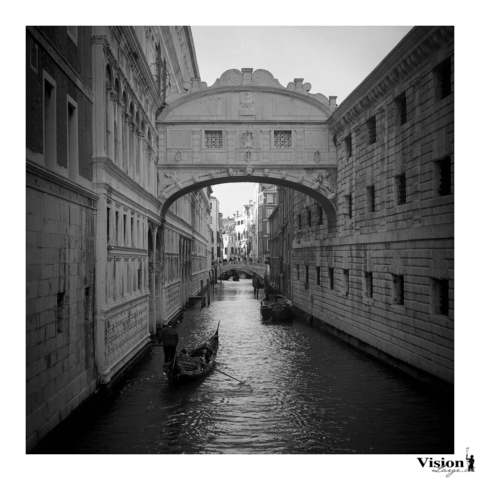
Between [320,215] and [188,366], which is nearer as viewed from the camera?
[188,366]

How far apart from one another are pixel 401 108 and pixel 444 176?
356cm

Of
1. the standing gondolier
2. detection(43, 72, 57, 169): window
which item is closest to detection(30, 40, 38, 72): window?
detection(43, 72, 57, 169): window

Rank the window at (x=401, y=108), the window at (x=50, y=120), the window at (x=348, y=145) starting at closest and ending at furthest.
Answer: the window at (x=50, y=120) < the window at (x=401, y=108) < the window at (x=348, y=145)

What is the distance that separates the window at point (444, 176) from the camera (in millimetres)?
12500

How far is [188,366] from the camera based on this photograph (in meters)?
14.3

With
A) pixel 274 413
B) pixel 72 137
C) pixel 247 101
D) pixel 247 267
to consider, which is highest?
pixel 247 101

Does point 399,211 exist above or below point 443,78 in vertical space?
below

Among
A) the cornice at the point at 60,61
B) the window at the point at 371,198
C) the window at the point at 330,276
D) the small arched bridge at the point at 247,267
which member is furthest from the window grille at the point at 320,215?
the small arched bridge at the point at 247,267

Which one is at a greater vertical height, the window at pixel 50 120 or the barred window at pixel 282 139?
the barred window at pixel 282 139

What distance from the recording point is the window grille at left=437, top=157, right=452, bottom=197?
41.0 ft

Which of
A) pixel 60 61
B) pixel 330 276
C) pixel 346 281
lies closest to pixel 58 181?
pixel 60 61

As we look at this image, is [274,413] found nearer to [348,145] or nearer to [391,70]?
[391,70]

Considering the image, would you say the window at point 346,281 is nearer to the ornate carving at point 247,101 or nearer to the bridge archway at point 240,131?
the bridge archway at point 240,131

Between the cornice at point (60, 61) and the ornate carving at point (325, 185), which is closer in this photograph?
the cornice at point (60, 61)
